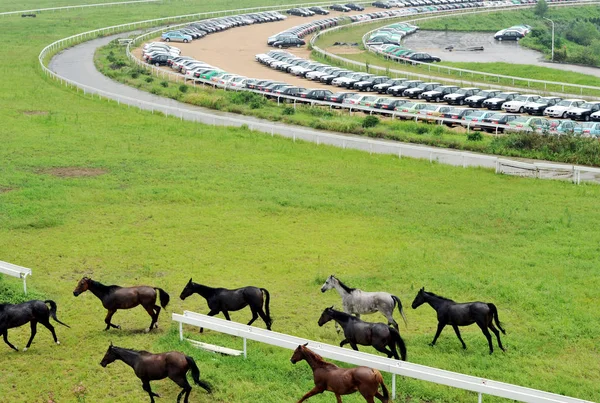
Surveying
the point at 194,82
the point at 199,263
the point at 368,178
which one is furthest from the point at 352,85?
the point at 199,263

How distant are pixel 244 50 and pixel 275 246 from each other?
58.7 meters

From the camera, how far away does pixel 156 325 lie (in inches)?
720

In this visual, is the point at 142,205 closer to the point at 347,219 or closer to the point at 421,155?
the point at 347,219

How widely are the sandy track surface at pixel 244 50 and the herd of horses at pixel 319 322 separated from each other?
138ft

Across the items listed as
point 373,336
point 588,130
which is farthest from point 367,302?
point 588,130

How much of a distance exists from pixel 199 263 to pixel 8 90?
35323mm

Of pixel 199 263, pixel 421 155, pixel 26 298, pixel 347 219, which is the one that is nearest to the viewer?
pixel 26 298

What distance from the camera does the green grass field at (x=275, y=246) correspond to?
16.3 metres

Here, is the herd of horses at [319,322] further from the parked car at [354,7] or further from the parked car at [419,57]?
the parked car at [354,7]

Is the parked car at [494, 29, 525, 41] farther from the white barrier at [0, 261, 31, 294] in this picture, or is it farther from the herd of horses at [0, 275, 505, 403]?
the white barrier at [0, 261, 31, 294]

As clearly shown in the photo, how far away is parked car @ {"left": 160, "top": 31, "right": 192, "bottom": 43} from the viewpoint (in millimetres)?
84688

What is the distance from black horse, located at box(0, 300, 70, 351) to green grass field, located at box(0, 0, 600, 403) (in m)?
0.42

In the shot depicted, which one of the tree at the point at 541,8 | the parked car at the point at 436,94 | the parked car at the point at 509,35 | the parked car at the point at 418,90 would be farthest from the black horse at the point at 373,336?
the tree at the point at 541,8

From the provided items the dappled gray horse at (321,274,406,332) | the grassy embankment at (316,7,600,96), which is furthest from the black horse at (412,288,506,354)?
the grassy embankment at (316,7,600,96)
